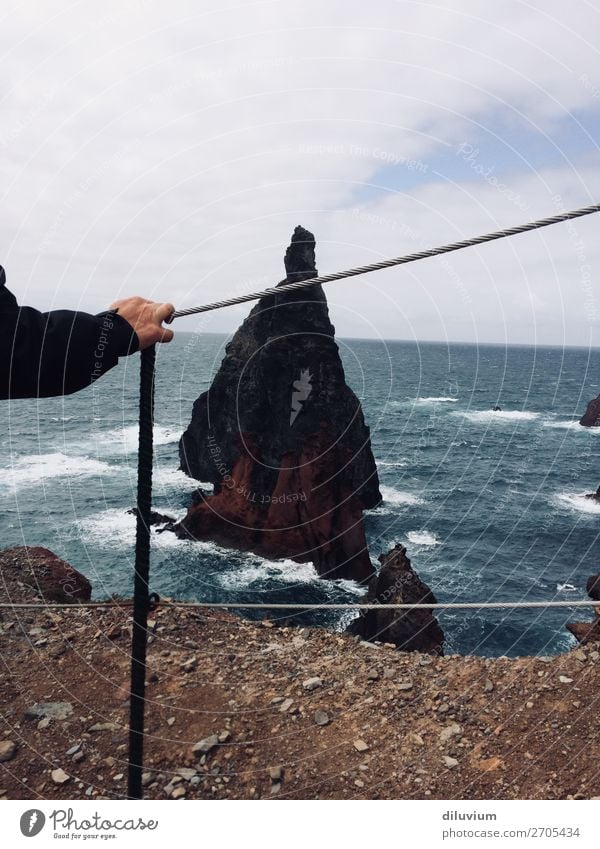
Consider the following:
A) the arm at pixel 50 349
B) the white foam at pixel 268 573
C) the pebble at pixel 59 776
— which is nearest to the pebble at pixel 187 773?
the pebble at pixel 59 776

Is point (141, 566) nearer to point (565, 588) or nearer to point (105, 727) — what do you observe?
point (105, 727)

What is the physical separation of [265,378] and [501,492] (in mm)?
30754

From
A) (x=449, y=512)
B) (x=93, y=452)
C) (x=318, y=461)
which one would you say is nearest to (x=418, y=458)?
(x=449, y=512)

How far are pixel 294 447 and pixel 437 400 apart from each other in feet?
246

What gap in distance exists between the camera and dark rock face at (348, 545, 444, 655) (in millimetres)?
22000

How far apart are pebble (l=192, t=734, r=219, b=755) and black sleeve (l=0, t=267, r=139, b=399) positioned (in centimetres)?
422

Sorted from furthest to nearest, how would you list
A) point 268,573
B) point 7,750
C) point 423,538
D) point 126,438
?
point 126,438 < point 423,538 < point 268,573 < point 7,750

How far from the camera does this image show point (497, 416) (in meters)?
94.6

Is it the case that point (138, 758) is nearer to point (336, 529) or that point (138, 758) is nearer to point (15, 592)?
point (15, 592)

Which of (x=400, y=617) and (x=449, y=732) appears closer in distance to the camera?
(x=449, y=732)

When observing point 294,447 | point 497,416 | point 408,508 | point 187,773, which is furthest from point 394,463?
point 187,773

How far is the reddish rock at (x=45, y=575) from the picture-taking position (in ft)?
32.4

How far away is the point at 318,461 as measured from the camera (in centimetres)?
3834

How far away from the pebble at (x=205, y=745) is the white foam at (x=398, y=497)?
4651cm
